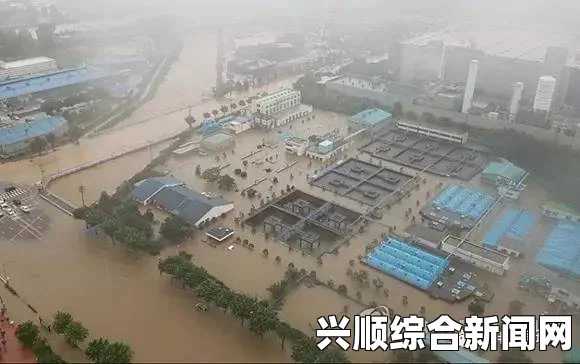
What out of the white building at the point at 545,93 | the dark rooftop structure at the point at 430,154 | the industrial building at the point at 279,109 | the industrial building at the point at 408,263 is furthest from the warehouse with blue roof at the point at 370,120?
the industrial building at the point at 408,263

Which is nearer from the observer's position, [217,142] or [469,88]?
[217,142]

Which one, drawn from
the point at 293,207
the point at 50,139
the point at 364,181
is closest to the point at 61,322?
the point at 293,207

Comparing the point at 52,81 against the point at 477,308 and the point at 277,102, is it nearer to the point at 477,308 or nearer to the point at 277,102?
the point at 277,102

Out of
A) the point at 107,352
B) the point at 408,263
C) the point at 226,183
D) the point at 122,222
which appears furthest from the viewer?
the point at 226,183

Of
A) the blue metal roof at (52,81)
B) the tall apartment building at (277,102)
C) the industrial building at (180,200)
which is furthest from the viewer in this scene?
the blue metal roof at (52,81)

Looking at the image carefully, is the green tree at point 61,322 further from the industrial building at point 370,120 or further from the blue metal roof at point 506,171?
the industrial building at point 370,120

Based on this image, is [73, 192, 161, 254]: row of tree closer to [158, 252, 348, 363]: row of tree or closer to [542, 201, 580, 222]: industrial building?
[158, 252, 348, 363]: row of tree

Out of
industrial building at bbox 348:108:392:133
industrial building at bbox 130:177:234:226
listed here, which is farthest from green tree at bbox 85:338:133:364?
industrial building at bbox 348:108:392:133
